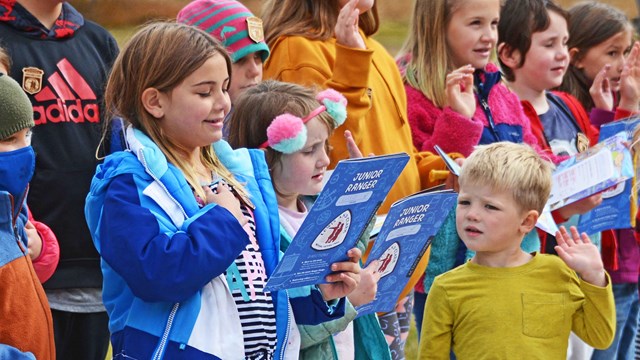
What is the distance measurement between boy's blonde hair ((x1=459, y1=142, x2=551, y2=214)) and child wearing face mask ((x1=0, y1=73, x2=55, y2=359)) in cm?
143

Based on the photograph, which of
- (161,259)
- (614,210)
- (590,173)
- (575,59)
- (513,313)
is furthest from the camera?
(575,59)

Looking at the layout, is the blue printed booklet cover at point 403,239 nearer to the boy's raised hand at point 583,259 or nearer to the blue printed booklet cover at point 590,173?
the boy's raised hand at point 583,259

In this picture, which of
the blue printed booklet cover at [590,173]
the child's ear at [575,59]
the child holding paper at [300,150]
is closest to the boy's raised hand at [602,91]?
the child's ear at [575,59]

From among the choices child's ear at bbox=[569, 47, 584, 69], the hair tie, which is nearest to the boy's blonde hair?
the hair tie

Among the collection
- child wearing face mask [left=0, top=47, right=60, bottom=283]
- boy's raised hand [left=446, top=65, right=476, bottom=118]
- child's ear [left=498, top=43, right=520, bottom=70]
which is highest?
child's ear [left=498, top=43, right=520, bottom=70]

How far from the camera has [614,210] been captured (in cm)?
499

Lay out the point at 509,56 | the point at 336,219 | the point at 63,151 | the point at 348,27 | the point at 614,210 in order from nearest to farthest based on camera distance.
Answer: the point at 336,219 → the point at 63,151 → the point at 348,27 → the point at 614,210 → the point at 509,56

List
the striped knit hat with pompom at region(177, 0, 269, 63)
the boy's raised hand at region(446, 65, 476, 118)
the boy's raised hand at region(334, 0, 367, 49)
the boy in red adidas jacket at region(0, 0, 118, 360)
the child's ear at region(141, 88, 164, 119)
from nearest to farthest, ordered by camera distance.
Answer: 1. the child's ear at region(141, 88, 164, 119)
2. the boy in red adidas jacket at region(0, 0, 118, 360)
3. the boy's raised hand at region(334, 0, 367, 49)
4. the striped knit hat with pompom at region(177, 0, 269, 63)
5. the boy's raised hand at region(446, 65, 476, 118)

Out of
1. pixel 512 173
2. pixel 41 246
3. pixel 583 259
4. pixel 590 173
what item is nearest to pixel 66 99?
pixel 41 246

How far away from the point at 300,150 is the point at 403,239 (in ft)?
1.42

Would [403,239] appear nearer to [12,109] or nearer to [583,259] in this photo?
[583,259]

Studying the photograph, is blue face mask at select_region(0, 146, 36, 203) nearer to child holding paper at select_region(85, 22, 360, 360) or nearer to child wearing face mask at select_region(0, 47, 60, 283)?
child holding paper at select_region(85, 22, 360, 360)

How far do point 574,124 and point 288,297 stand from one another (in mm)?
2689

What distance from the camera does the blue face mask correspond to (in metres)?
3.06
